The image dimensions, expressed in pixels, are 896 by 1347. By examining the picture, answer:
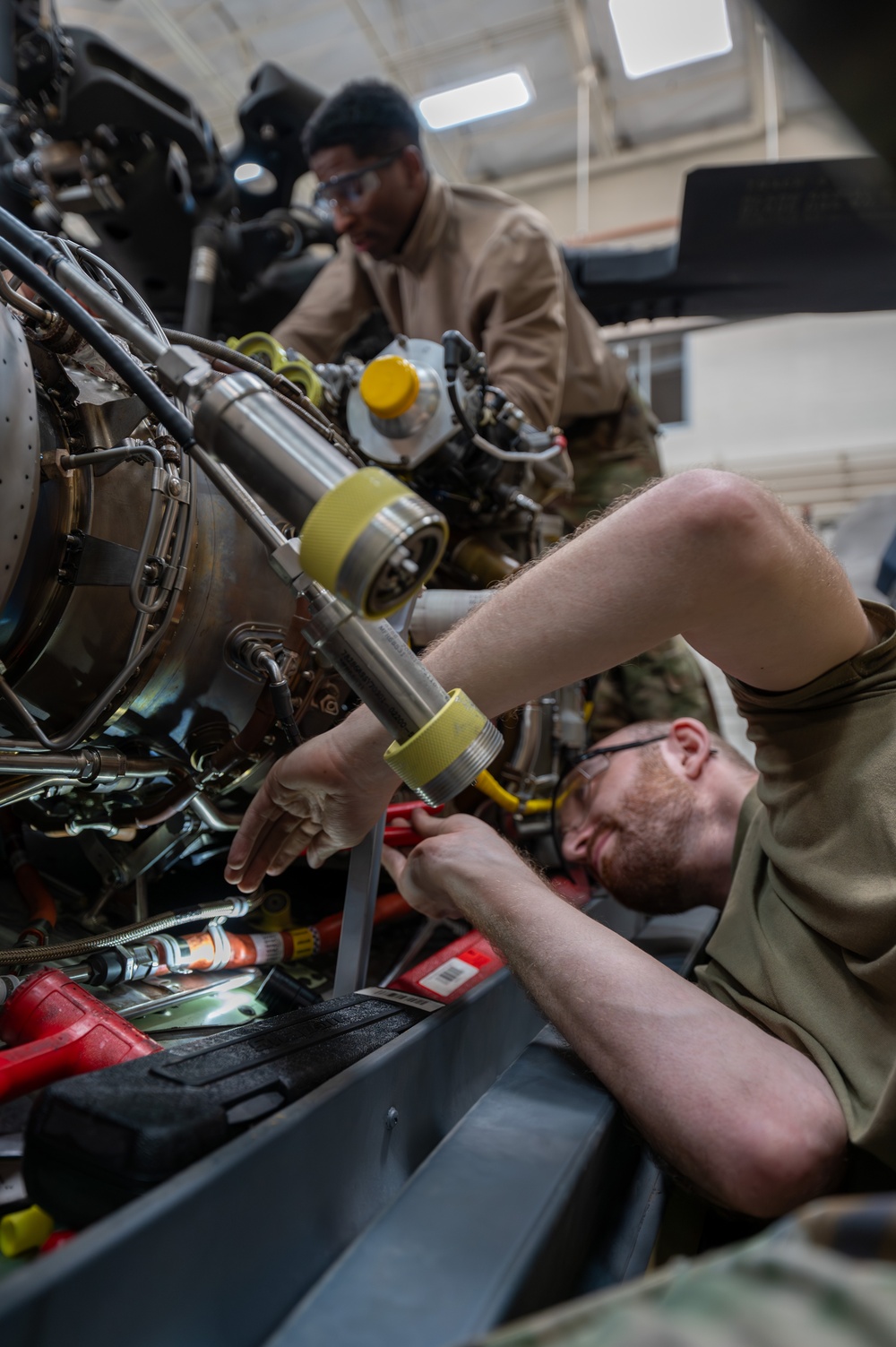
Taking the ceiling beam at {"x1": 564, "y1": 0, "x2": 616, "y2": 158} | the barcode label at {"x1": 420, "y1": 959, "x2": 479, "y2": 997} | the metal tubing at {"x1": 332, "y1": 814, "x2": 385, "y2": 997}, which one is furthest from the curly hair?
the ceiling beam at {"x1": 564, "y1": 0, "x2": 616, "y2": 158}

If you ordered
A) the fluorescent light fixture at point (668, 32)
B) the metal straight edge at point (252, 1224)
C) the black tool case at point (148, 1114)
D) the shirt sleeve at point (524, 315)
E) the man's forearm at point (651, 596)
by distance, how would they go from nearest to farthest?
the metal straight edge at point (252, 1224) → the black tool case at point (148, 1114) → the man's forearm at point (651, 596) → the shirt sleeve at point (524, 315) → the fluorescent light fixture at point (668, 32)

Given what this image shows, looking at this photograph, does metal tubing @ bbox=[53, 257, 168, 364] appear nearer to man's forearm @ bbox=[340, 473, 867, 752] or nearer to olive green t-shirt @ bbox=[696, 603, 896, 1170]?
man's forearm @ bbox=[340, 473, 867, 752]

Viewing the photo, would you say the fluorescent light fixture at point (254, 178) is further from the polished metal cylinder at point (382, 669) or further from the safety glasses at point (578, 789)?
the polished metal cylinder at point (382, 669)

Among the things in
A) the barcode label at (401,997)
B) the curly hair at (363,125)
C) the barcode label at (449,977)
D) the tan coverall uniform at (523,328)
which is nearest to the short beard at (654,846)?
the barcode label at (449,977)

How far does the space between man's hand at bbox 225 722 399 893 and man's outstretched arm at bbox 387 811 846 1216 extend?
181mm

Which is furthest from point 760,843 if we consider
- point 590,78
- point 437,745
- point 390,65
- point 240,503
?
point 390,65

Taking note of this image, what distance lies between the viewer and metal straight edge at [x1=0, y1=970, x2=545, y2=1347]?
1.50 ft

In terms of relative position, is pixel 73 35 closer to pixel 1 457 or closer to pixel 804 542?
pixel 1 457

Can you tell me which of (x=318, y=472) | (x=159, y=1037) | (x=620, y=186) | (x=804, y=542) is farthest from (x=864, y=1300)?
(x=620, y=186)

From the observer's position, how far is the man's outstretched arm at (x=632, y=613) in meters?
0.81

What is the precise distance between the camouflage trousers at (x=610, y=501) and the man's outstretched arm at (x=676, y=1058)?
912mm

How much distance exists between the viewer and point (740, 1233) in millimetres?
858

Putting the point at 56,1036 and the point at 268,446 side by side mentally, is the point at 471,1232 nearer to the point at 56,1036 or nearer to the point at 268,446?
the point at 56,1036

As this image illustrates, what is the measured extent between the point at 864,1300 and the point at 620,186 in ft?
22.4
